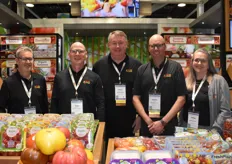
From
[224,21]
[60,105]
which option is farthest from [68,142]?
[224,21]

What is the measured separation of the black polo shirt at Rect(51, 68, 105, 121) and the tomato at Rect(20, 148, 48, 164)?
1.79m

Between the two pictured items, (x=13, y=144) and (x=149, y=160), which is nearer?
(x=149, y=160)

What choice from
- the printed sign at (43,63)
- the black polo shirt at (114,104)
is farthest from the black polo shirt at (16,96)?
the printed sign at (43,63)

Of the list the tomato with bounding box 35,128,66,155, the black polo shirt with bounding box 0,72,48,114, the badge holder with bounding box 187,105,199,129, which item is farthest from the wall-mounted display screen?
the tomato with bounding box 35,128,66,155

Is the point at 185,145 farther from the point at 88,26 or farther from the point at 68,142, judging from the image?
the point at 88,26

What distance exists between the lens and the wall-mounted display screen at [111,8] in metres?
7.33

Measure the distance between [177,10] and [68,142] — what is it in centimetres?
1346

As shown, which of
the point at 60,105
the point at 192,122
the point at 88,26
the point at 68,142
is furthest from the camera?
the point at 88,26

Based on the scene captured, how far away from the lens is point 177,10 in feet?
46.2

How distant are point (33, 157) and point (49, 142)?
13 centimetres

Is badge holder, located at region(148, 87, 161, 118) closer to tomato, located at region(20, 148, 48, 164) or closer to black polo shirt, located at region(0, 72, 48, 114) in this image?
black polo shirt, located at region(0, 72, 48, 114)

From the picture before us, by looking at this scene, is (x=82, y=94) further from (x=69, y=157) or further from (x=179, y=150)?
(x=69, y=157)

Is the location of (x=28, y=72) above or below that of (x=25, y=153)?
above

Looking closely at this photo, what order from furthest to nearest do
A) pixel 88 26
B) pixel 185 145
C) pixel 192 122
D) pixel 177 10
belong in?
pixel 177 10, pixel 88 26, pixel 192 122, pixel 185 145
